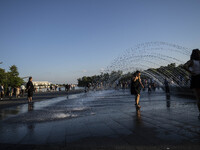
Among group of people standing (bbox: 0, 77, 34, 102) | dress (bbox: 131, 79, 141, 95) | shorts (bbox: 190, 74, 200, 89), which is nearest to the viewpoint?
shorts (bbox: 190, 74, 200, 89)

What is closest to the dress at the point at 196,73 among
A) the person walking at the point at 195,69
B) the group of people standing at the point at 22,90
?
the person walking at the point at 195,69

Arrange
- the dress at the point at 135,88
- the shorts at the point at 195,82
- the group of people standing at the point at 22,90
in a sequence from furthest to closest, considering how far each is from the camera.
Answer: the group of people standing at the point at 22,90 → the dress at the point at 135,88 → the shorts at the point at 195,82

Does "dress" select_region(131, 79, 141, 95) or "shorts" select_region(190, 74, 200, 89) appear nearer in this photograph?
"shorts" select_region(190, 74, 200, 89)

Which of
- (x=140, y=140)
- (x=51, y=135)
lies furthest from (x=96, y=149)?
(x=51, y=135)

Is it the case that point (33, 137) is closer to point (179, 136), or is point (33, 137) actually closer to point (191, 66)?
point (179, 136)

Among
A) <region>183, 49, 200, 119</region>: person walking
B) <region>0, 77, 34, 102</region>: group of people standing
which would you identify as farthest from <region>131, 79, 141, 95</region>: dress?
<region>0, 77, 34, 102</region>: group of people standing

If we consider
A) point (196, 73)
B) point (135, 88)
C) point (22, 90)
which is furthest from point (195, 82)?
point (22, 90)

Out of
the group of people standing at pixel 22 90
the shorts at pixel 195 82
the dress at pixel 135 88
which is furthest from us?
the group of people standing at pixel 22 90

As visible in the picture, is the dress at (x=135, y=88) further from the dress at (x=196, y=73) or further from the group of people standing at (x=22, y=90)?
the group of people standing at (x=22, y=90)

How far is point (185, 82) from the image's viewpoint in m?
23.2

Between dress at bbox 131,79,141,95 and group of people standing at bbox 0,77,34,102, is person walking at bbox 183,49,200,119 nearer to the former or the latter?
dress at bbox 131,79,141,95

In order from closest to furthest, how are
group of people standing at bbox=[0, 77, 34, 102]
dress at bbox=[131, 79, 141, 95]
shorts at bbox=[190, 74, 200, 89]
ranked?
shorts at bbox=[190, 74, 200, 89], dress at bbox=[131, 79, 141, 95], group of people standing at bbox=[0, 77, 34, 102]

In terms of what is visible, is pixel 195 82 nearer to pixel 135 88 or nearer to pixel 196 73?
pixel 196 73

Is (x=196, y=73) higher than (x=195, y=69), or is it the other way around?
(x=195, y=69)
